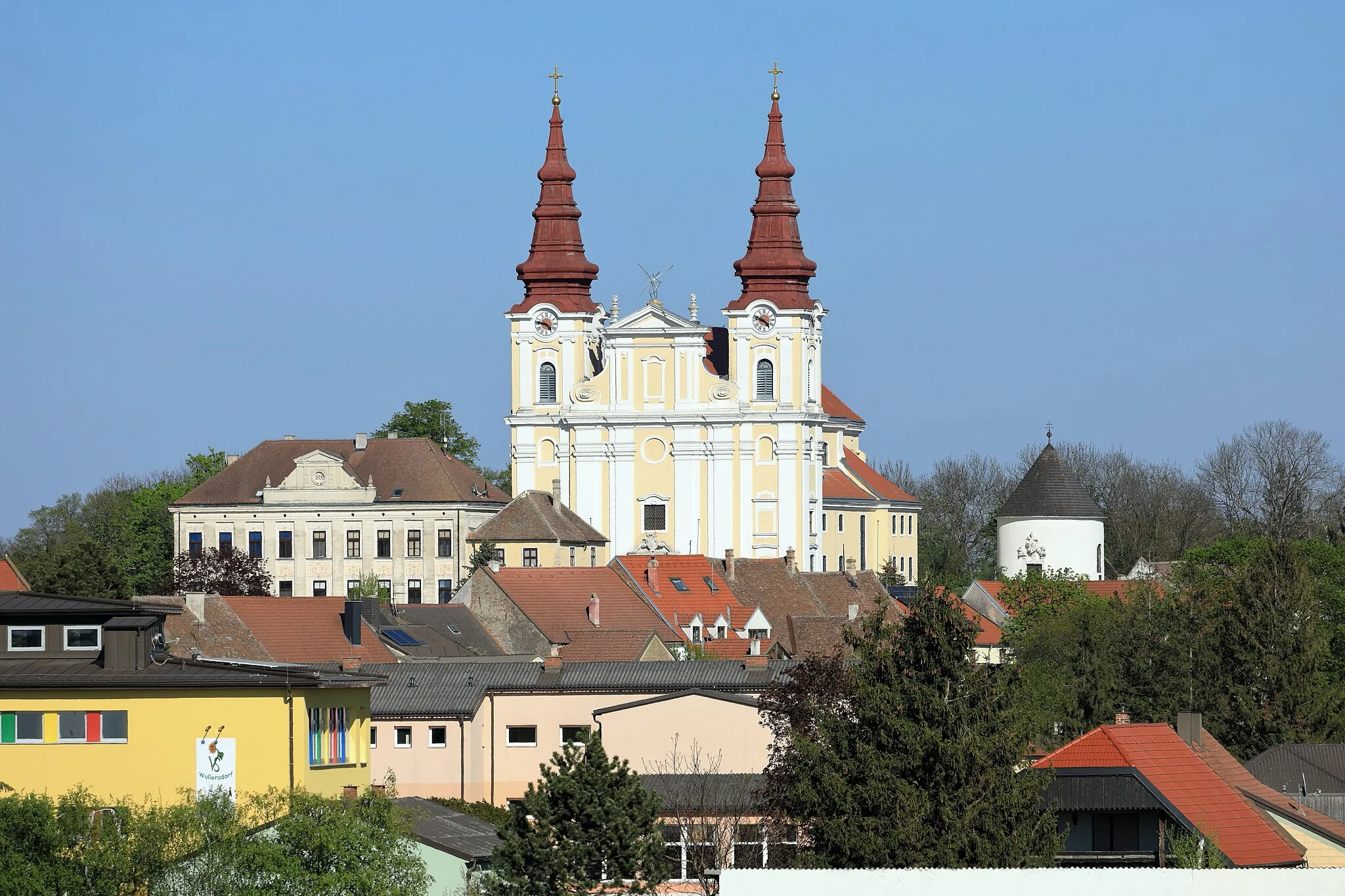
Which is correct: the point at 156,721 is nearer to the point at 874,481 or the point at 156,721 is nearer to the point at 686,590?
the point at 686,590

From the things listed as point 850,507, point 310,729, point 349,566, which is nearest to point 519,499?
point 349,566

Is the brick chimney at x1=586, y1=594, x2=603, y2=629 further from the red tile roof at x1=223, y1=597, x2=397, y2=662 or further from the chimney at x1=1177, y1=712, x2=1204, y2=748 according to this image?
the chimney at x1=1177, y1=712, x2=1204, y2=748

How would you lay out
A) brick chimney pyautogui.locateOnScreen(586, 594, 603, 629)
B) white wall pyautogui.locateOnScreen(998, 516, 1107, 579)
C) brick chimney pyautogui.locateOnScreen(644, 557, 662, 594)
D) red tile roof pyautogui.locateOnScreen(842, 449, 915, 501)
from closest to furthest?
1. brick chimney pyautogui.locateOnScreen(586, 594, 603, 629)
2. brick chimney pyautogui.locateOnScreen(644, 557, 662, 594)
3. white wall pyautogui.locateOnScreen(998, 516, 1107, 579)
4. red tile roof pyautogui.locateOnScreen(842, 449, 915, 501)

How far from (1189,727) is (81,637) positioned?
705 inches

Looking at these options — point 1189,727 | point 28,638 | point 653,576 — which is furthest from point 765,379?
point 28,638

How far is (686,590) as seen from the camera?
87.7 m

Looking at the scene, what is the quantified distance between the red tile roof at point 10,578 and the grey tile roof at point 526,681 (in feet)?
31.4

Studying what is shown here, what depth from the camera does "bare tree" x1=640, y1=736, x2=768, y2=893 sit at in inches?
1576

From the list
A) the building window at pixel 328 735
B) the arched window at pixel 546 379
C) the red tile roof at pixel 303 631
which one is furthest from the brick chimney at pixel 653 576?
the building window at pixel 328 735

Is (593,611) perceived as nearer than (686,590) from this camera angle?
Yes

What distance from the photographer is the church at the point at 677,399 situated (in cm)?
11062

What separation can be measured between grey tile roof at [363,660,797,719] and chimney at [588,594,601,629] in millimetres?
17148

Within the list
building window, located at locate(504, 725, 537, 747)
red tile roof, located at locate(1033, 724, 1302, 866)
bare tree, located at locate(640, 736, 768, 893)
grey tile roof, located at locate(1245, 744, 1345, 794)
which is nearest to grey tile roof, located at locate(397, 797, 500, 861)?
bare tree, located at locate(640, 736, 768, 893)

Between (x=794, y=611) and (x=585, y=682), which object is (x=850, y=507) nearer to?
(x=794, y=611)
